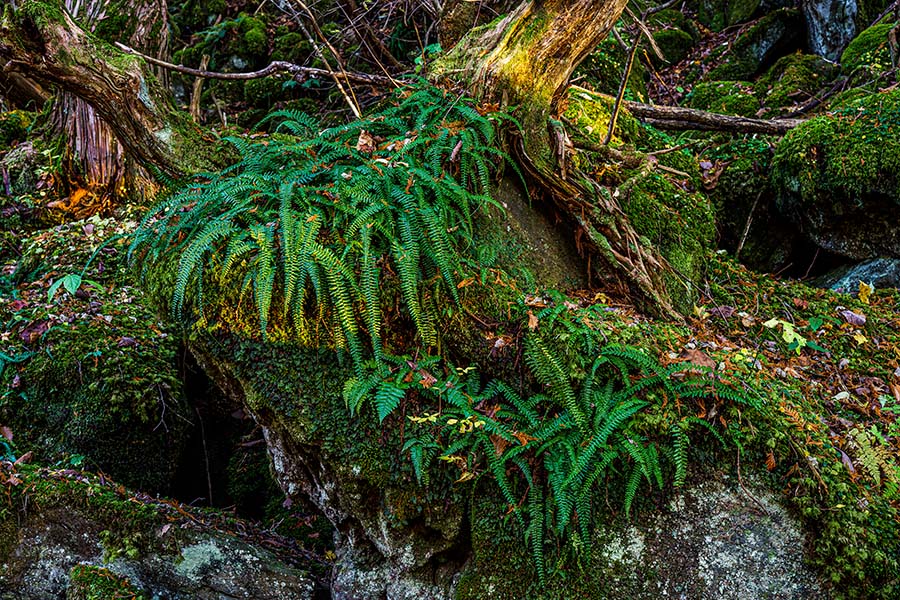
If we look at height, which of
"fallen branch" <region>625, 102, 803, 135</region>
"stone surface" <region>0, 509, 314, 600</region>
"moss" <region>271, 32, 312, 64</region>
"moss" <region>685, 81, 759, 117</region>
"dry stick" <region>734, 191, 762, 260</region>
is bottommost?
"stone surface" <region>0, 509, 314, 600</region>

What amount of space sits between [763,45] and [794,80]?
1.54 m

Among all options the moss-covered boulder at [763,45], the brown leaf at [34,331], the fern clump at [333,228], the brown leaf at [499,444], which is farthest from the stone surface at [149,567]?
the moss-covered boulder at [763,45]

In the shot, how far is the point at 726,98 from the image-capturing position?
8422 mm

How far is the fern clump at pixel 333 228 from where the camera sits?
11.5ft

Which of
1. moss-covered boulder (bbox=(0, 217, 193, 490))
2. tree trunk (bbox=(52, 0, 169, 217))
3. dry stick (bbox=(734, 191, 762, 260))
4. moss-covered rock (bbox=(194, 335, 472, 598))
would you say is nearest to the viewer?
moss-covered rock (bbox=(194, 335, 472, 598))

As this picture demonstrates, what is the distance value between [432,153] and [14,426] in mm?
3841

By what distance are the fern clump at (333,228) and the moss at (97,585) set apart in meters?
1.53

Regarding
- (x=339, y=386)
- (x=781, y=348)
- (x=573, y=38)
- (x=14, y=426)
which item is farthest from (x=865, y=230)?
(x=14, y=426)

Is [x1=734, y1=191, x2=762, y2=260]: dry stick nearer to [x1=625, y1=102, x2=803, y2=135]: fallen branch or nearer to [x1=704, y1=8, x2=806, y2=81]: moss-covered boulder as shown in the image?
[x1=625, y1=102, x2=803, y2=135]: fallen branch

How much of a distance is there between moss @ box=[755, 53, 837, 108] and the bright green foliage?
6.13 m

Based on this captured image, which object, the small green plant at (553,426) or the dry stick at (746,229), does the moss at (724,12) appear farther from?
the small green plant at (553,426)

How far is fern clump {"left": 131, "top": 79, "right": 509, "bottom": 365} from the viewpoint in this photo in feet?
11.5

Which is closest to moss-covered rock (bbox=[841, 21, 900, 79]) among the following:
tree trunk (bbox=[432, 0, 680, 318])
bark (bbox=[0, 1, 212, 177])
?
tree trunk (bbox=[432, 0, 680, 318])

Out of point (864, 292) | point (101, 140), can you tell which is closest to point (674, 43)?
point (864, 292)
